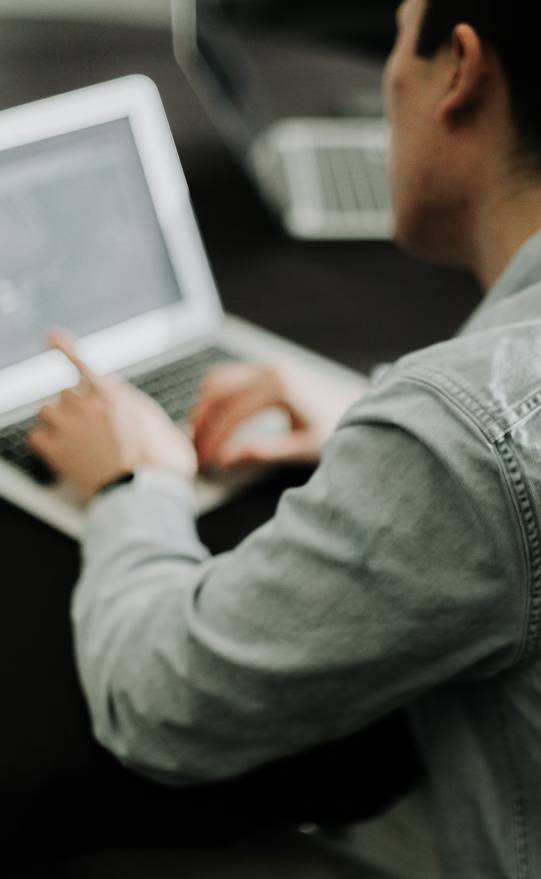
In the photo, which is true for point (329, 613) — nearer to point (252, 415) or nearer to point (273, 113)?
point (252, 415)

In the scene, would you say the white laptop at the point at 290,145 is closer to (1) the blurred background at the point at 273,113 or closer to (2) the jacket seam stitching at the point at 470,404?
(1) the blurred background at the point at 273,113

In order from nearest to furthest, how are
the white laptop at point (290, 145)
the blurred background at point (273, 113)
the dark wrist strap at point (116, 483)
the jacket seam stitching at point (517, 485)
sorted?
the jacket seam stitching at point (517, 485), the dark wrist strap at point (116, 483), the blurred background at point (273, 113), the white laptop at point (290, 145)

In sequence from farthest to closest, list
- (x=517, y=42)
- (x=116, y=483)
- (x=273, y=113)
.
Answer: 1. (x=273, y=113)
2. (x=116, y=483)
3. (x=517, y=42)

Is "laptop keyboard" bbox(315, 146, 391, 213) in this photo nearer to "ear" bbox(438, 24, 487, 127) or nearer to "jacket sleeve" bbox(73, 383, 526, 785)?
"ear" bbox(438, 24, 487, 127)

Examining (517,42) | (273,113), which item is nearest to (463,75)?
(517,42)

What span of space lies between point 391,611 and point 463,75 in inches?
15.8

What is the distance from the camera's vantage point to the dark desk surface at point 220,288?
2.25ft

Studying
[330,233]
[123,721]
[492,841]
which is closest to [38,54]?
[330,233]

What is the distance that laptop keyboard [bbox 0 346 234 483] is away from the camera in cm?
87

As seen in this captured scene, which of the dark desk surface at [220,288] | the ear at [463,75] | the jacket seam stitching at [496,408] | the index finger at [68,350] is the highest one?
the ear at [463,75]

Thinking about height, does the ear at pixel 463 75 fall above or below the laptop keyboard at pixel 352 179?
above

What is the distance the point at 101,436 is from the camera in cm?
83

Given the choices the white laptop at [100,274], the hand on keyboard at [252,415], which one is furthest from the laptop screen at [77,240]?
the hand on keyboard at [252,415]

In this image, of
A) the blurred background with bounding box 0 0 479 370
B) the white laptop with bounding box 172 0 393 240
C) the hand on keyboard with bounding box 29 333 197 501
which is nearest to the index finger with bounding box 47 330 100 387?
the hand on keyboard with bounding box 29 333 197 501
